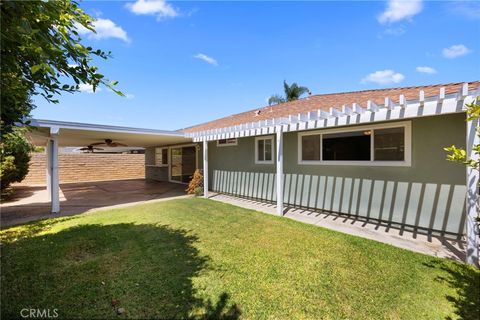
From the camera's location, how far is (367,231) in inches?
213

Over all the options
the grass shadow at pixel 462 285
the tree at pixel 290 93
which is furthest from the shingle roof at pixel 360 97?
the tree at pixel 290 93

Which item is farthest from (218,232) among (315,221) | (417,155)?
(417,155)

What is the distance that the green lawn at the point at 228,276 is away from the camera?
8.98 feet

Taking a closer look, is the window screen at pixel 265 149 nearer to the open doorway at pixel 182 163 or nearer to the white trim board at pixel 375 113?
the white trim board at pixel 375 113

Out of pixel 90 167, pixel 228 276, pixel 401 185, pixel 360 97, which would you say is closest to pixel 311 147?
pixel 360 97

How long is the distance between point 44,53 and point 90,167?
67.7 ft

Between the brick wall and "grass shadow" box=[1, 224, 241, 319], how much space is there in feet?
50.7

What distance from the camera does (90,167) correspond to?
19016 mm

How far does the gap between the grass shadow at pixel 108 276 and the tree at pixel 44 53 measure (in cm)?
223

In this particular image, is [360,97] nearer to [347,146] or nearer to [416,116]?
[347,146]

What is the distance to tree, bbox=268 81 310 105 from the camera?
28703 mm

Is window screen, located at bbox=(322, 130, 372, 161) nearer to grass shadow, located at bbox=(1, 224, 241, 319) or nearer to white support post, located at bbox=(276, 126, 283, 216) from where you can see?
white support post, located at bbox=(276, 126, 283, 216)

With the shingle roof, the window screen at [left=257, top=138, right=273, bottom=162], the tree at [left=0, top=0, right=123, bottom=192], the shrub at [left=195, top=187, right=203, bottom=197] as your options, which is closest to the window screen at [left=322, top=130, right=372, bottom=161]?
the shingle roof

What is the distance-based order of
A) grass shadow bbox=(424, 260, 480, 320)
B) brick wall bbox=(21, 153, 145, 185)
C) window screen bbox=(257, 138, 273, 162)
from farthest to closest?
brick wall bbox=(21, 153, 145, 185) < window screen bbox=(257, 138, 273, 162) < grass shadow bbox=(424, 260, 480, 320)
